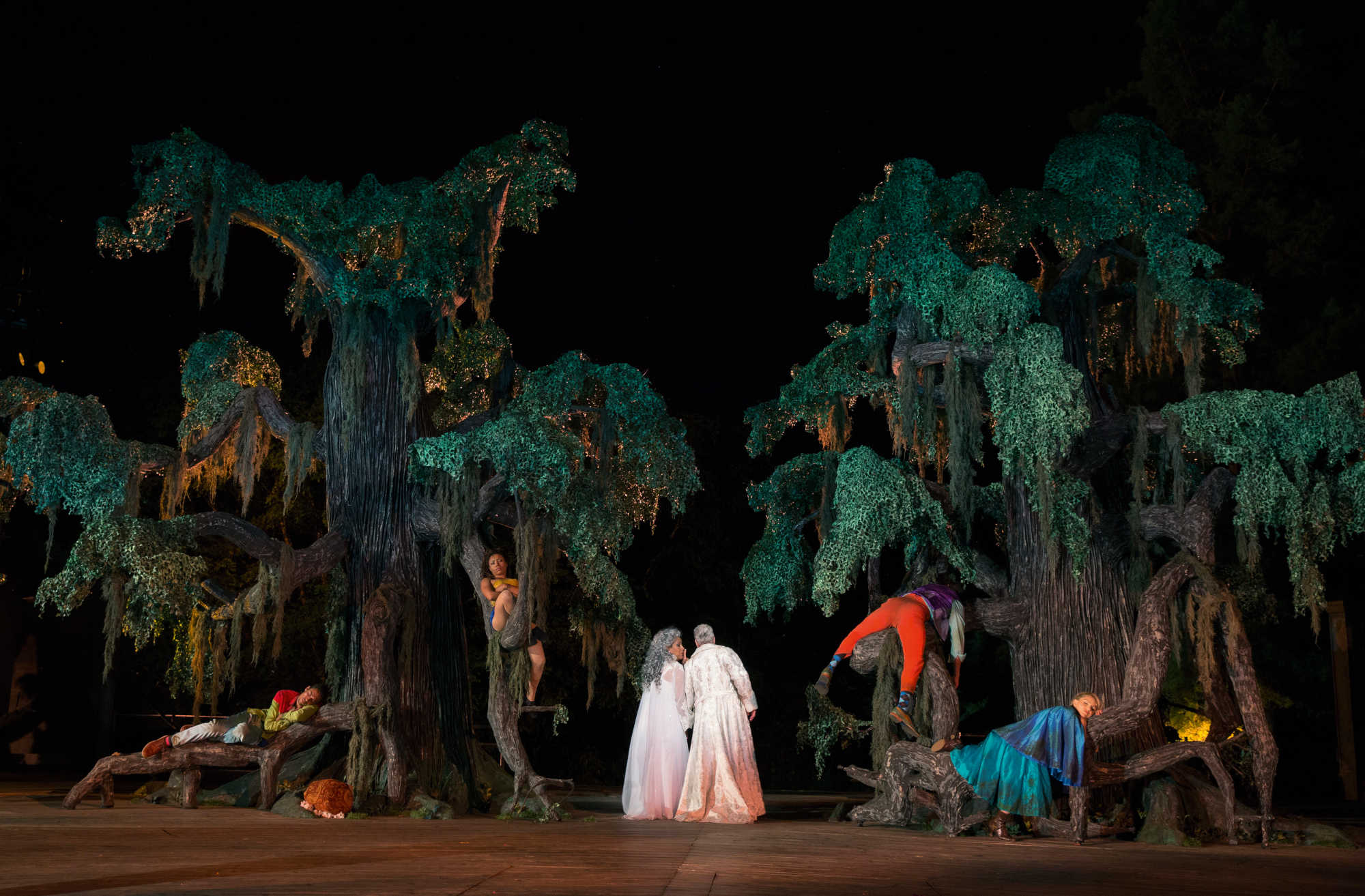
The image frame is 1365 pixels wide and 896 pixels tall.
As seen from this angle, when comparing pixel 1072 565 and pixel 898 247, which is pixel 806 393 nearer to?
pixel 898 247

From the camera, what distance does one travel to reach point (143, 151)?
1294 cm

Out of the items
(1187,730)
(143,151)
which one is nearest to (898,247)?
(143,151)

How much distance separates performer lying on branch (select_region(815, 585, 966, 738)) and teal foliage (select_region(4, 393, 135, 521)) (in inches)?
271

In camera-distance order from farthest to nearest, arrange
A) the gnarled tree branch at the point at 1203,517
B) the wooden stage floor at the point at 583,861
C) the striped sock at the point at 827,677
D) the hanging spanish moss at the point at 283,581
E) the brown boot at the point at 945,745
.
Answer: the hanging spanish moss at the point at 283,581, the striped sock at the point at 827,677, the gnarled tree branch at the point at 1203,517, the brown boot at the point at 945,745, the wooden stage floor at the point at 583,861

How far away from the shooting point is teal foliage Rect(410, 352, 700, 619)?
11984 millimetres

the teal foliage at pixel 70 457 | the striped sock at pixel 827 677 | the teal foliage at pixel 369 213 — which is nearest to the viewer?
the teal foliage at pixel 70 457

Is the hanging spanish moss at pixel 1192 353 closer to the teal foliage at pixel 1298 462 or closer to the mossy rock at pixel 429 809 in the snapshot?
the teal foliage at pixel 1298 462

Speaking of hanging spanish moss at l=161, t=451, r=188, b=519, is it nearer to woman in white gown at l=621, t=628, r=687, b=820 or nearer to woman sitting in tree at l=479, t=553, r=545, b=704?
woman sitting in tree at l=479, t=553, r=545, b=704

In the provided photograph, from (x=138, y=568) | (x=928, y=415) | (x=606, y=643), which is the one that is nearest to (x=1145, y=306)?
(x=928, y=415)

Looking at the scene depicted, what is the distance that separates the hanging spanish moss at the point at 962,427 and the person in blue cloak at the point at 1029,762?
7.93 feet

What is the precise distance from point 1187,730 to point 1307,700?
249 centimetres

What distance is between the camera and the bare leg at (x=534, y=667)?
12703 millimetres

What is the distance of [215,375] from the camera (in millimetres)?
14336

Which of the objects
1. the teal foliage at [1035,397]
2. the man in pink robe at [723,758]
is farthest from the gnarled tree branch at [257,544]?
the teal foliage at [1035,397]
